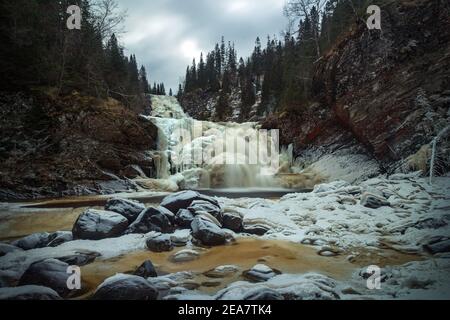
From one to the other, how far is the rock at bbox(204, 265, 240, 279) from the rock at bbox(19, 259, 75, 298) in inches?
42.5

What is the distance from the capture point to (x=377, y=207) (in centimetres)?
404

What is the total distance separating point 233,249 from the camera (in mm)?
3055

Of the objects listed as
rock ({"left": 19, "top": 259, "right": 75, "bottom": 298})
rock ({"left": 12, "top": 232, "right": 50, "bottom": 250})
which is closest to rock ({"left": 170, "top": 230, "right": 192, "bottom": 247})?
rock ({"left": 19, "top": 259, "right": 75, "bottom": 298})

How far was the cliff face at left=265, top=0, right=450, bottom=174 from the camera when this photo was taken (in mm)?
6516

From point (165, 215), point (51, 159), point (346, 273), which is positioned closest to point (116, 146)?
point (51, 159)

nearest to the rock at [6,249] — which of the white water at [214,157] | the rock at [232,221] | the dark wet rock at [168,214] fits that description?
the dark wet rock at [168,214]

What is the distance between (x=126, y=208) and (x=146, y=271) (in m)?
1.41

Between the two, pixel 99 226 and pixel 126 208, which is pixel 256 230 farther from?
pixel 99 226

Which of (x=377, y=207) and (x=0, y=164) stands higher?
(x=0, y=164)

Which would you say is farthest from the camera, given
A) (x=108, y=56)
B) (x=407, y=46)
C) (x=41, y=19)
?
(x=108, y=56)

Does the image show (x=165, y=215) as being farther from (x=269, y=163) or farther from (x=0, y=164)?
(x=269, y=163)

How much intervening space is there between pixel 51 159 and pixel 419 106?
8.33 meters

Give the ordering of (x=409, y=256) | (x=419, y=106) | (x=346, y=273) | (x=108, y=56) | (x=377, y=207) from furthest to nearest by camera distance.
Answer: (x=108, y=56)
(x=419, y=106)
(x=377, y=207)
(x=409, y=256)
(x=346, y=273)

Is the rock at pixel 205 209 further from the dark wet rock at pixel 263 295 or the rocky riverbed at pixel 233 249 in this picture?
the dark wet rock at pixel 263 295
